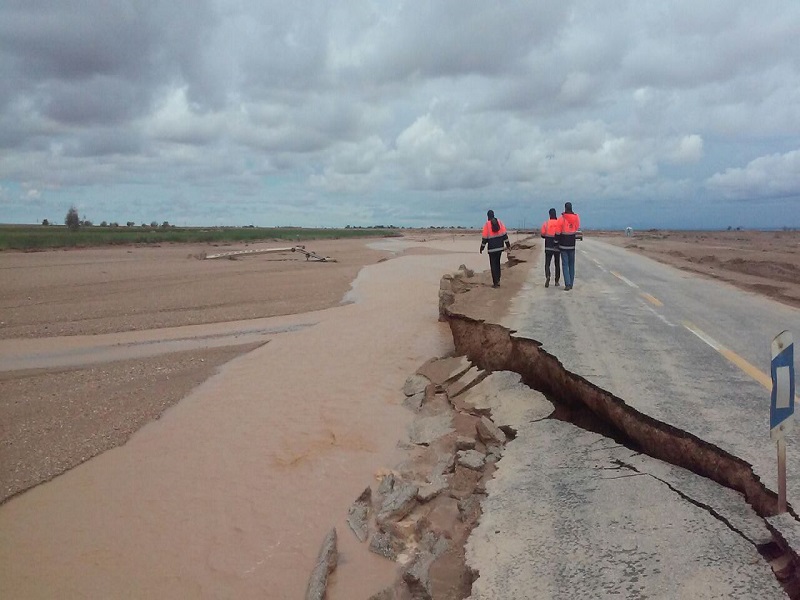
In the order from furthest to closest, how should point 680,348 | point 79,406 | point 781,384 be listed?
point 79,406
point 680,348
point 781,384

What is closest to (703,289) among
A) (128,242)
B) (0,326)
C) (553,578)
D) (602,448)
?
(602,448)

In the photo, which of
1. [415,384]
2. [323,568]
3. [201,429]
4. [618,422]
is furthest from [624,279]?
[323,568]

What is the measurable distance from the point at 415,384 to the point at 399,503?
14.0 ft

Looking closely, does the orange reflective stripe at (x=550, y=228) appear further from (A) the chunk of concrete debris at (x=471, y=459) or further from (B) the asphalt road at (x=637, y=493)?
(A) the chunk of concrete debris at (x=471, y=459)

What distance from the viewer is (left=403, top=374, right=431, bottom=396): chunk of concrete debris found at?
9.26 metres

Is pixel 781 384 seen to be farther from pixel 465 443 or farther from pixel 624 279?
pixel 624 279

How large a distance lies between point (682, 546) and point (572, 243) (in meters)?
10.2

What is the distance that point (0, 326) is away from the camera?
1456 centimetres

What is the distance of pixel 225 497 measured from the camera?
20.1 feet

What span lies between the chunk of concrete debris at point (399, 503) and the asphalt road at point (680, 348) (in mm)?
2198

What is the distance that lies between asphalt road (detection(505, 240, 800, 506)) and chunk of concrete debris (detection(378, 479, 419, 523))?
2.20m

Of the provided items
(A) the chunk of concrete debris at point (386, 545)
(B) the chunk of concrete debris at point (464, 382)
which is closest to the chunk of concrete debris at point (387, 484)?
(A) the chunk of concrete debris at point (386, 545)

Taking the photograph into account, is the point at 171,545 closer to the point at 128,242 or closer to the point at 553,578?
the point at 553,578

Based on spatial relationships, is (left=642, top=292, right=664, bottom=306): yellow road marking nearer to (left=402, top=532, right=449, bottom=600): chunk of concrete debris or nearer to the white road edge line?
the white road edge line
